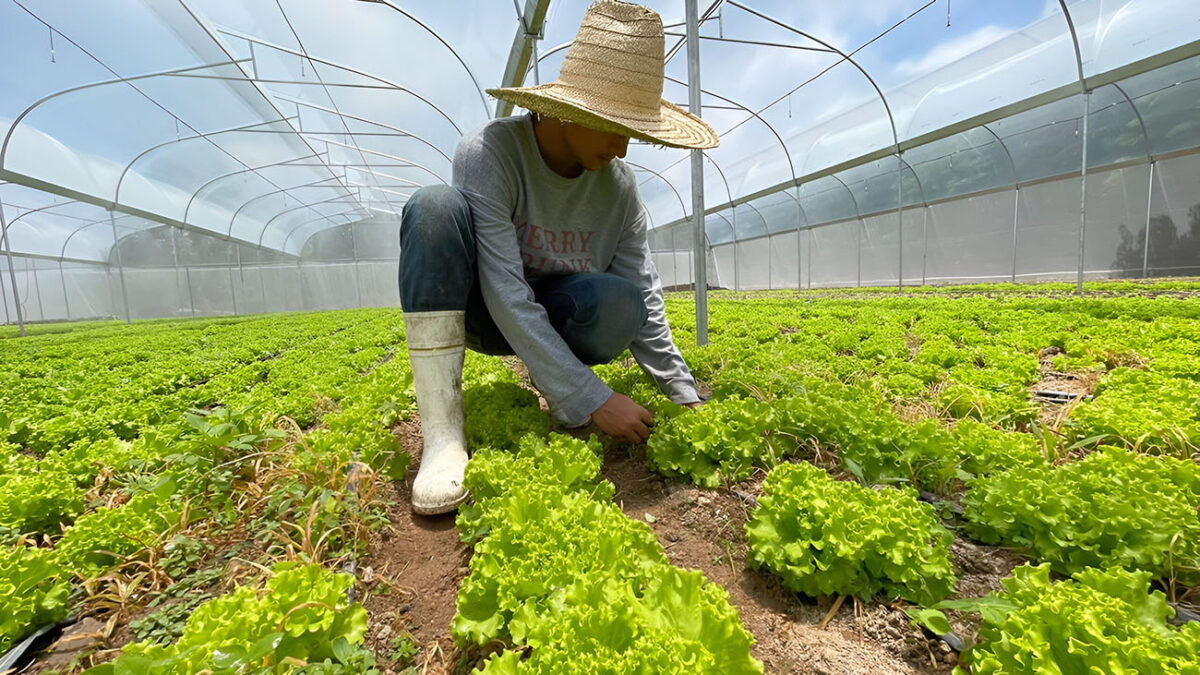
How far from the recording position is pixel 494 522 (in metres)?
1.66

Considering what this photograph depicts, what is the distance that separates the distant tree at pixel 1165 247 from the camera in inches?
582

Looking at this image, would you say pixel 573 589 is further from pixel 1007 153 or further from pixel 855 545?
pixel 1007 153

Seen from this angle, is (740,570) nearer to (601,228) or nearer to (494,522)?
(494,522)

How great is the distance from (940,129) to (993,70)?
2.33m

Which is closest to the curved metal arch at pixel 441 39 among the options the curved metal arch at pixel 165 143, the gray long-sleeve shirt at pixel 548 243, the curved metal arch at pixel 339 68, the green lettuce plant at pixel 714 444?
the curved metal arch at pixel 339 68

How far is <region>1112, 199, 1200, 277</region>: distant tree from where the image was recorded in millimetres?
14773

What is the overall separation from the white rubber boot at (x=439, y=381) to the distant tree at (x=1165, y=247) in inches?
876

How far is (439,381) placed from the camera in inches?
98.9

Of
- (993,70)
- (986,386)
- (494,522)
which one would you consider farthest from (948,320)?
(993,70)

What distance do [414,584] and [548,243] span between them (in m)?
1.80

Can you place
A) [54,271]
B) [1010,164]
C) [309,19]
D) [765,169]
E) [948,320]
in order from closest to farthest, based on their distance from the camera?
[948,320]
[309,19]
[1010,164]
[765,169]
[54,271]

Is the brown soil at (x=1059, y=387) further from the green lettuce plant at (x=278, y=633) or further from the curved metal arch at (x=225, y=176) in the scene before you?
the curved metal arch at (x=225, y=176)

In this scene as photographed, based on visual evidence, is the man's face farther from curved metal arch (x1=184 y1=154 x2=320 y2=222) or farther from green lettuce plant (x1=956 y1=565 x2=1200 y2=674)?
curved metal arch (x1=184 y1=154 x2=320 y2=222)

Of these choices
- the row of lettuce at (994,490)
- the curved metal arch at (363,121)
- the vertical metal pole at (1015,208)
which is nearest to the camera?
the row of lettuce at (994,490)
